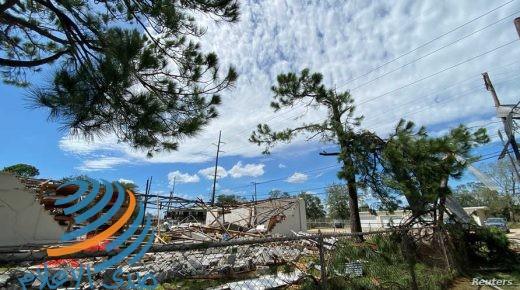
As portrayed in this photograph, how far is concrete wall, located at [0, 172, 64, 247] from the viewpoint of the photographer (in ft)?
23.4

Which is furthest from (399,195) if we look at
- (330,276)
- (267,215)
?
(267,215)

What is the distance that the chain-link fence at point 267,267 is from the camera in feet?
11.3

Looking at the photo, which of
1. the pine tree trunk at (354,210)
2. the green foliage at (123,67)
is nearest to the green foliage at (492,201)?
the pine tree trunk at (354,210)

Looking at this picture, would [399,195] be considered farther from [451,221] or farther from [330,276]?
[330,276]

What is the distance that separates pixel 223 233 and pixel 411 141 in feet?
22.5

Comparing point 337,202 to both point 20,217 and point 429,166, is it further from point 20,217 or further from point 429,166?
point 20,217

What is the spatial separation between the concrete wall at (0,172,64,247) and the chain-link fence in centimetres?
260

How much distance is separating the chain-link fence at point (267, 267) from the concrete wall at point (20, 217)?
2.60 meters

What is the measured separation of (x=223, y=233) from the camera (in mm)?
11203

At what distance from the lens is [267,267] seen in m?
6.16

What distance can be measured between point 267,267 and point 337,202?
49.3m

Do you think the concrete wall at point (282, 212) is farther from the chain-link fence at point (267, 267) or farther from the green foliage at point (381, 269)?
the green foliage at point (381, 269)

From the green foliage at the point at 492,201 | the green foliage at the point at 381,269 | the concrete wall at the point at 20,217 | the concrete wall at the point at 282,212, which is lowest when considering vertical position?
the green foliage at the point at 381,269

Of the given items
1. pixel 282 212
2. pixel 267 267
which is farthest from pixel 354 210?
pixel 282 212
